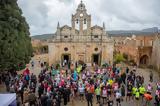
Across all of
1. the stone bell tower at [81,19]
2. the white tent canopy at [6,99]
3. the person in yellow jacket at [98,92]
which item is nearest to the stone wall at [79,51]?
the stone bell tower at [81,19]

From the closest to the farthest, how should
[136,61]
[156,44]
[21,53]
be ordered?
[21,53] → [156,44] → [136,61]

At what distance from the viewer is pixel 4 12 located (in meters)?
27.5

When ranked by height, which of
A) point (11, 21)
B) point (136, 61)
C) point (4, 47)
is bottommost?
point (136, 61)

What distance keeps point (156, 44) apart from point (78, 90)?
88.8ft

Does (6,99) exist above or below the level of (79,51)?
above

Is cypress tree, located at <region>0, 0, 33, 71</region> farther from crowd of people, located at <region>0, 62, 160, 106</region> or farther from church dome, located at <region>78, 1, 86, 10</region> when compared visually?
church dome, located at <region>78, 1, 86, 10</region>

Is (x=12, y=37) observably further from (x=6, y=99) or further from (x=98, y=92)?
(x=6, y=99)

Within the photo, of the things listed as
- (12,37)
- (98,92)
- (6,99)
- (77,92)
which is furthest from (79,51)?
(6,99)

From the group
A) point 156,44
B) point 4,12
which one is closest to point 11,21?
point 4,12

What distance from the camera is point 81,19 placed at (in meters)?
49.7

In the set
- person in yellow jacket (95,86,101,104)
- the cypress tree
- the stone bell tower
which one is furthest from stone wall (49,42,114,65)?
person in yellow jacket (95,86,101,104)

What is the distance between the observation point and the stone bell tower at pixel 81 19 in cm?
4959

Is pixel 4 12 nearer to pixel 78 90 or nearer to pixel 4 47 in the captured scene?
pixel 4 47

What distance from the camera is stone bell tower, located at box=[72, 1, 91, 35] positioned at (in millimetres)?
49594
